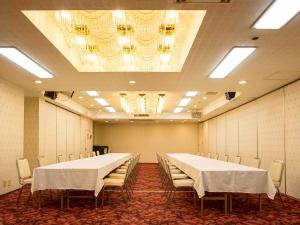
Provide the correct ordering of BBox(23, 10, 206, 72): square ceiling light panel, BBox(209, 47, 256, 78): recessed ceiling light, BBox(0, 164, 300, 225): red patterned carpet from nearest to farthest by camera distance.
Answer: BBox(23, 10, 206, 72): square ceiling light panel
BBox(0, 164, 300, 225): red patterned carpet
BBox(209, 47, 256, 78): recessed ceiling light

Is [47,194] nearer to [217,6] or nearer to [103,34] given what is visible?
Answer: [103,34]

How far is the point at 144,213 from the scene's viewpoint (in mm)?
5160

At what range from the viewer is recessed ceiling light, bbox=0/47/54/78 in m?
4.96

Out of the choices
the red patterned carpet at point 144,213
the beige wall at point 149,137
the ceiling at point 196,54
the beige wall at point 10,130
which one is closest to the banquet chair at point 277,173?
the red patterned carpet at point 144,213

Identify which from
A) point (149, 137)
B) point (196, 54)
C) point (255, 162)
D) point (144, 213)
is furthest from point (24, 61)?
point (149, 137)

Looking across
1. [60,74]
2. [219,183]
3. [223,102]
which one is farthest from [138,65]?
[223,102]

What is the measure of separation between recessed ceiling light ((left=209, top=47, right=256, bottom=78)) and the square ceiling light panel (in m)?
0.72

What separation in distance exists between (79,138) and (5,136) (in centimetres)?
798

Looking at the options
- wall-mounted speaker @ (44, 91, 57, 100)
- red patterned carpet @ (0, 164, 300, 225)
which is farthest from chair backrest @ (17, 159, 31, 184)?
wall-mounted speaker @ (44, 91, 57, 100)

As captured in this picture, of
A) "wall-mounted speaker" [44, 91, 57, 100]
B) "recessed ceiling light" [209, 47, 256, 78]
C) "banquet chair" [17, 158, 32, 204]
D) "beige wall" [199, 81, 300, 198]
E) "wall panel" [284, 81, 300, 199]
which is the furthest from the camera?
"wall-mounted speaker" [44, 91, 57, 100]

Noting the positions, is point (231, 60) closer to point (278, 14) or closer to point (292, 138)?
point (278, 14)

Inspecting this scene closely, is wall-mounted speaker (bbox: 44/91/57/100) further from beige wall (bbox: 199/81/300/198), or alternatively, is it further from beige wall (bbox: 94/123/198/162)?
beige wall (bbox: 94/123/198/162)

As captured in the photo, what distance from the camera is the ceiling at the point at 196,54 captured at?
11.1ft

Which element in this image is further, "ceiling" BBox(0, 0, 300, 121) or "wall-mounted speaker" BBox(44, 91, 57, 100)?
"wall-mounted speaker" BBox(44, 91, 57, 100)
